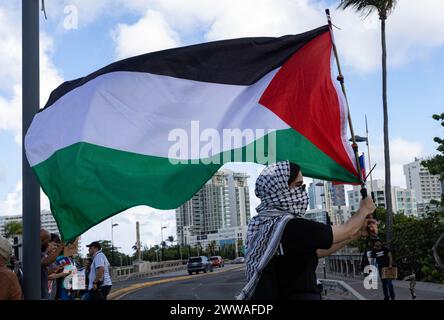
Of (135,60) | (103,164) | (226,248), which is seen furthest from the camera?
(226,248)

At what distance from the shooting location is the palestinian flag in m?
5.16

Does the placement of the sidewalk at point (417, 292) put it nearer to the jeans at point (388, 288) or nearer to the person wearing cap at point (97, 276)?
the jeans at point (388, 288)

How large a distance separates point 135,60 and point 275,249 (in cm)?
268

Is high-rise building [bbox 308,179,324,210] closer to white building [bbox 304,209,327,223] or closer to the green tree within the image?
white building [bbox 304,209,327,223]

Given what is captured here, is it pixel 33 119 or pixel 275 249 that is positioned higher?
pixel 33 119

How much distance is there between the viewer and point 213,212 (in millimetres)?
135500

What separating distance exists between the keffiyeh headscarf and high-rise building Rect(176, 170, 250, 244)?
110 meters

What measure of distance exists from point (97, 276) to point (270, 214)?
323 inches

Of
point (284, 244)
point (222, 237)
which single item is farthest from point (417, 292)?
point (222, 237)

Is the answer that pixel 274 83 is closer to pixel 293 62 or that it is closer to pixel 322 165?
pixel 293 62

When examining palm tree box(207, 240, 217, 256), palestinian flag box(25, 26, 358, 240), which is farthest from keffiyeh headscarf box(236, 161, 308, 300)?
palm tree box(207, 240, 217, 256)

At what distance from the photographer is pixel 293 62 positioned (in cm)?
589
